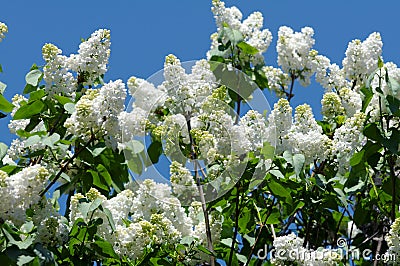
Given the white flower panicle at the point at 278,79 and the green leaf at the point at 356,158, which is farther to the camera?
the white flower panicle at the point at 278,79

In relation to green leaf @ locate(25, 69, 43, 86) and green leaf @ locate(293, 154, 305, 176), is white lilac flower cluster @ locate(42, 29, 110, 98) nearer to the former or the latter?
green leaf @ locate(25, 69, 43, 86)

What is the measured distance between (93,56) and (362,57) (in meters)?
2.86

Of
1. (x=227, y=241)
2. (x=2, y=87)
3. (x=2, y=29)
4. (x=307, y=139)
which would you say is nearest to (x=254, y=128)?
(x=307, y=139)

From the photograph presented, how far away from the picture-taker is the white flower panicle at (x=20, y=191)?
3.66m

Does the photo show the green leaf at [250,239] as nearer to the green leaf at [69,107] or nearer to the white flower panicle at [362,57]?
the green leaf at [69,107]

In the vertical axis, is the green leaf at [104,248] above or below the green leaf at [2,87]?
below

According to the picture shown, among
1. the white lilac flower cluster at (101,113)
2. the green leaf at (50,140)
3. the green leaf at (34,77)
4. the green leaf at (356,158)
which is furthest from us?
the green leaf at (34,77)

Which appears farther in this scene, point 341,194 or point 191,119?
point 341,194

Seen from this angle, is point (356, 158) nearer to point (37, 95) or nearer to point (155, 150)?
point (155, 150)

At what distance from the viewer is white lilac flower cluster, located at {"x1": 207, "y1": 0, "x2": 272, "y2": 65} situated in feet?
23.4

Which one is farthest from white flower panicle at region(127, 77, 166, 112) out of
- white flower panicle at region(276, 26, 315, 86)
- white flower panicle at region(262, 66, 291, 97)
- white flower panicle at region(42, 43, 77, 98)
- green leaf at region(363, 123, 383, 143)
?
white flower panicle at region(276, 26, 315, 86)

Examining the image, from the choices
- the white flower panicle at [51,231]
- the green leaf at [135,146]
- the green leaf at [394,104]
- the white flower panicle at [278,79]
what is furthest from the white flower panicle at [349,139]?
the white flower panicle at [278,79]

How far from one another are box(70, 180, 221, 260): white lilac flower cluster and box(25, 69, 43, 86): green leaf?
0.83m

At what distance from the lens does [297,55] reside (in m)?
7.16
